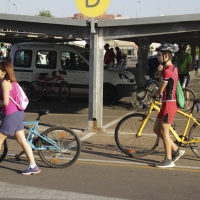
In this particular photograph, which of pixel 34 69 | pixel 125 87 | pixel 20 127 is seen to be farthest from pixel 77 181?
pixel 34 69

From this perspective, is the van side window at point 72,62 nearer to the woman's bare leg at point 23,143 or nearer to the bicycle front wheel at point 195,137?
the bicycle front wheel at point 195,137

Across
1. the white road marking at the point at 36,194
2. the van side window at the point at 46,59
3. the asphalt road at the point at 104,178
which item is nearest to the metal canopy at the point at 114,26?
the asphalt road at the point at 104,178

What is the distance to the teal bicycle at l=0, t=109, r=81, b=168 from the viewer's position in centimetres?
643

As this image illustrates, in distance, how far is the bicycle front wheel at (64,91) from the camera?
14367mm

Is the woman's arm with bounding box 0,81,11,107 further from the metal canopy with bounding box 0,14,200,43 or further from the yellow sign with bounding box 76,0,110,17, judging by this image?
the metal canopy with bounding box 0,14,200,43

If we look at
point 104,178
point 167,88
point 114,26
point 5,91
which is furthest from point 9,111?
point 114,26

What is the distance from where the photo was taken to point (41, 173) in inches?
251

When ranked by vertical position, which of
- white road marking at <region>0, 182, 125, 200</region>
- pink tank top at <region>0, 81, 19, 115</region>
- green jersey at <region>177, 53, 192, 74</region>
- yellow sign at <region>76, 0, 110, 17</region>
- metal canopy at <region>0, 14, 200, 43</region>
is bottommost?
white road marking at <region>0, 182, 125, 200</region>

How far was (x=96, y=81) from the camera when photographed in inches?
379

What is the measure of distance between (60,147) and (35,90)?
8.47m

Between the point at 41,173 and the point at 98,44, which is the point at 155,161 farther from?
the point at 98,44

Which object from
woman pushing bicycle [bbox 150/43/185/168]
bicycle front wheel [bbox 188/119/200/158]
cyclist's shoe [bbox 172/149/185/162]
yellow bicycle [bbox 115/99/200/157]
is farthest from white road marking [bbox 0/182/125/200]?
bicycle front wheel [bbox 188/119/200/158]

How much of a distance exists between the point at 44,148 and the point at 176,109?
6.94 feet

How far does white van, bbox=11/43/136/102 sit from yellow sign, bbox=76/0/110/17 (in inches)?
206
